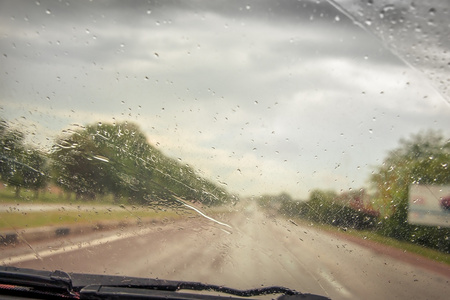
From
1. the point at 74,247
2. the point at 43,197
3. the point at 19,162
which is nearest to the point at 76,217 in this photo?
the point at 74,247

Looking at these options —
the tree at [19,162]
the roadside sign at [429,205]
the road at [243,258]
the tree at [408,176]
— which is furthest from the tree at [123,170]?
the roadside sign at [429,205]

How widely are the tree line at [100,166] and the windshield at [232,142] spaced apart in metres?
Result: 0.02

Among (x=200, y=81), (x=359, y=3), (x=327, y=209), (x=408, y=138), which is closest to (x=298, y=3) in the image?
(x=359, y=3)

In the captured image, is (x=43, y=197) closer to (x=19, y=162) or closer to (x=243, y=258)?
(x=19, y=162)

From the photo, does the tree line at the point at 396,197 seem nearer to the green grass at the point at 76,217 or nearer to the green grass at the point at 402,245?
the green grass at the point at 402,245

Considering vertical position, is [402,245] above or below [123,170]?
below

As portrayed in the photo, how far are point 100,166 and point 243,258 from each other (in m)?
1.84

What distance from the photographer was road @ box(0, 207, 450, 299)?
443 cm

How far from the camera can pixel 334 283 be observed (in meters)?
4.41

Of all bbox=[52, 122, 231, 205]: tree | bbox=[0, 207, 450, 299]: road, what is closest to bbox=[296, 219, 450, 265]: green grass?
bbox=[0, 207, 450, 299]: road

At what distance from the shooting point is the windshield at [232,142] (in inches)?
182

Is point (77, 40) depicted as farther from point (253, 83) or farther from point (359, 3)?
point (359, 3)

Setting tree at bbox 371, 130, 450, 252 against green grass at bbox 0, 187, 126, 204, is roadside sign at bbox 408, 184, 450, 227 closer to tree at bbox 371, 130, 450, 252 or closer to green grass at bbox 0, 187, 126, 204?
tree at bbox 371, 130, 450, 252

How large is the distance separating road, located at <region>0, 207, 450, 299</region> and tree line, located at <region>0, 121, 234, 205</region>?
1.41ft
